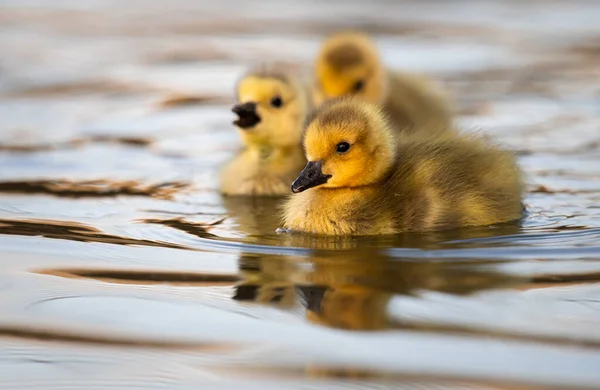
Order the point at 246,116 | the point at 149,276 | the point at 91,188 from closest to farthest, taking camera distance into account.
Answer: the point at 149,276 → the point at 91,188 → the point at 246,116

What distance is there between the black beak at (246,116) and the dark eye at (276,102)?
0.51 feet

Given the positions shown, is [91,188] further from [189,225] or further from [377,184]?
[377,184]

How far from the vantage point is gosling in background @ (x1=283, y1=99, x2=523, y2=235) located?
16.4ft

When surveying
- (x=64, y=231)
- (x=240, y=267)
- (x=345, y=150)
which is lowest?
(x=240, y=267)

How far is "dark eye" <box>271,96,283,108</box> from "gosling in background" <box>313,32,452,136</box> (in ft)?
2.33

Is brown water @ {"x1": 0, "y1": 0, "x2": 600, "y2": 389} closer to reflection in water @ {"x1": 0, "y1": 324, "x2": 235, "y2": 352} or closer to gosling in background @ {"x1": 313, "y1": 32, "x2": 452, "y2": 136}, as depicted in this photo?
reflection in water @ {"x1": 0, "y1": 324, "x2": 235, "y2": 352}

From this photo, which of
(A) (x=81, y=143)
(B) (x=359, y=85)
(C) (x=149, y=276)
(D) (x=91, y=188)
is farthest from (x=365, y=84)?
(C) (x=149, y=276)

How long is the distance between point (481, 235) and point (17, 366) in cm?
214

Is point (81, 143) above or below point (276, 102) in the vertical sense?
above

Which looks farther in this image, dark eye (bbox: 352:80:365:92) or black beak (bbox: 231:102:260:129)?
dark eye (bbox: 352:80:365:92)

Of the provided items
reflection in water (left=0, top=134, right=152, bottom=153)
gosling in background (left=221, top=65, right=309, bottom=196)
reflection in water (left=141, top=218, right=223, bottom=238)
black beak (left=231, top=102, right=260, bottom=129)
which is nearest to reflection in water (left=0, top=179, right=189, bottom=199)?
gosling in background (left=221, top=65, right=309, bottom=196)

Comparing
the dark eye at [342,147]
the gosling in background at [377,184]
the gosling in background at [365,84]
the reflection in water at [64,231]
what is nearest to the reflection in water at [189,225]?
the reflection in water at [64,231]

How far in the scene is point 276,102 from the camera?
261 inches

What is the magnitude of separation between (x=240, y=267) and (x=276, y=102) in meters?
2.28
